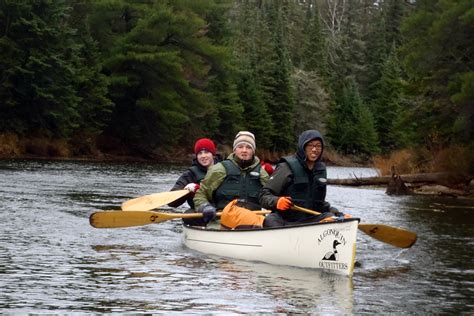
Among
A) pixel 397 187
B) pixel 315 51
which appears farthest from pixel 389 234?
Result: pixel 315 51

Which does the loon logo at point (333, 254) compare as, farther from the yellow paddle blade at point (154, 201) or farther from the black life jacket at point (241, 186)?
the yellow paddle blade at point (154, 201)

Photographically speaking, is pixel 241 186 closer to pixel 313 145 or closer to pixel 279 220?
pixel 279 220

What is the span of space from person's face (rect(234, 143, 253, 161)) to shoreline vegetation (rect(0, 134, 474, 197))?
10.1ft

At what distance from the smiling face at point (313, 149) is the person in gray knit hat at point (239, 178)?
4.67 feet

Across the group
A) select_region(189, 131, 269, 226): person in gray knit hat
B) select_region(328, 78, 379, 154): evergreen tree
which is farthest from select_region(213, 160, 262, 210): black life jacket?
select_region(328, 78, 379, 154): evergreen tree

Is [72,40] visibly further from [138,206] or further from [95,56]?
[138,206]

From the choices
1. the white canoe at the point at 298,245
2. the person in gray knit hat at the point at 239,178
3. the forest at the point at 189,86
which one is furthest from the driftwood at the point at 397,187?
the white canoe at the point at 298,245

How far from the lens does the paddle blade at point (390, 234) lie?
43.9 ft

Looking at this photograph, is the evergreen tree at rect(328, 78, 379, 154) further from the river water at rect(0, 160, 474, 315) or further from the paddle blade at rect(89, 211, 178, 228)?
the paddle blade at rect(89, 211, 178, 228)

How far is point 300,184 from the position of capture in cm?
1241

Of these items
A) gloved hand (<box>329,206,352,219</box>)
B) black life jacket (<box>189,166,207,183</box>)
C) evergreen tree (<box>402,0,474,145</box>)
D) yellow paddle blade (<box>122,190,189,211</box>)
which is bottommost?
yellow paddle blade (<box>122,190,189,211</box>)

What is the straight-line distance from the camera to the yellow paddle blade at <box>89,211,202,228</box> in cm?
1441

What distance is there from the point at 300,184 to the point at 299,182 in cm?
3

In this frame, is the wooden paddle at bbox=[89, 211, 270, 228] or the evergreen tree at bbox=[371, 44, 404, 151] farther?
the evergreen tree at bbox=[371, 44, 404, 151]
